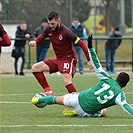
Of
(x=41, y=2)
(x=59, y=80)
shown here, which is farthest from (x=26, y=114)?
(x=41, y=2)

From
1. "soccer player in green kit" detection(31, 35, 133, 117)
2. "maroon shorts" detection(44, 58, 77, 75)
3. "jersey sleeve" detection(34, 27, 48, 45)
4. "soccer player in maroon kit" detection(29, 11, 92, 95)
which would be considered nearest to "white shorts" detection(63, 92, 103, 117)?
"soccer player in green kit" detection(31, 35, 133, 117)

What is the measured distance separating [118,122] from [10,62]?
14.8 meters

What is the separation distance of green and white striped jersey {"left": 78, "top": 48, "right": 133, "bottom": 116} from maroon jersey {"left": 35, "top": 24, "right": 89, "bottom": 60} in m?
1.67

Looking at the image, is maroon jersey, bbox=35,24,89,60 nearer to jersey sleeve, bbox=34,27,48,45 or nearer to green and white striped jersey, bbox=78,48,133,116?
jersey sleeve, bbox=34,27,48,45

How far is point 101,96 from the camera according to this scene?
972cm

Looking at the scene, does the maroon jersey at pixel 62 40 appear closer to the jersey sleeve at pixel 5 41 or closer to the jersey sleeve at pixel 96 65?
the jersey sleeve at pixel 5 41

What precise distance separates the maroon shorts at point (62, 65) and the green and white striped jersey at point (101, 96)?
72.8 inches

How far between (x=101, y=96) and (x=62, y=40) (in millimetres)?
2302

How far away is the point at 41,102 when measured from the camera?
408 inches

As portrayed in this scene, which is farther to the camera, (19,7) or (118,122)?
(19,7)

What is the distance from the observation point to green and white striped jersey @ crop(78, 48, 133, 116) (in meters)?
9.69

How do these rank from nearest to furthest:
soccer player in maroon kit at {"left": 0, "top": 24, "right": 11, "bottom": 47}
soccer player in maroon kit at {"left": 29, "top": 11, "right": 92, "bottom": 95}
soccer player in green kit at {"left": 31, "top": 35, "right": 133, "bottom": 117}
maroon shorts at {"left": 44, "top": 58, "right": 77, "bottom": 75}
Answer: soccer player in green kit at {"left": 31, "top": 35, "right": 133, "bottom": 117}, soccer player in maroon kit at {"left": 0, "top": 24, "right": 11, "bottom": 47}, soccer player in maroon kit at {"left": 29, "top": 11, "right": 92, "bottom": 95}, maroon shorts at {"left": 44, "top": 58, "right": 77, "bottom": 75}

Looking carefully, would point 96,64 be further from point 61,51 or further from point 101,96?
point 61,51

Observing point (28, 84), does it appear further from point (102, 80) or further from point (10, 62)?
point (102, 80)
